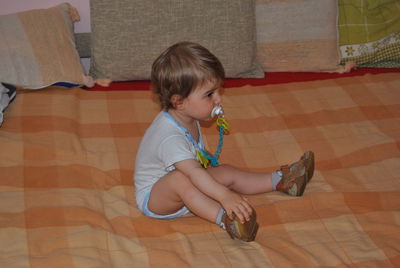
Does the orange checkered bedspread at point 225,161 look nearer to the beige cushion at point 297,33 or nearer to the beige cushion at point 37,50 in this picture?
the beige cushion at point 37,50

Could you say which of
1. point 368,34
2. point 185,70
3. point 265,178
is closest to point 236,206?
point 265,178

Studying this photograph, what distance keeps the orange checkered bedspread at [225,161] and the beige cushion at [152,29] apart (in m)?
0.16

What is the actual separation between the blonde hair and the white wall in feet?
3.67

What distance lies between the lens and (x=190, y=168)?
1577 millimetres

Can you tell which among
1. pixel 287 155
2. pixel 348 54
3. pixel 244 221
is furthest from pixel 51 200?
pixel 348 54

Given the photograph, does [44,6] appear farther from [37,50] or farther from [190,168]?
[190,168]

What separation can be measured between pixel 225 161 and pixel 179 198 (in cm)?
40

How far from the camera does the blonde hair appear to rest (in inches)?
63.2

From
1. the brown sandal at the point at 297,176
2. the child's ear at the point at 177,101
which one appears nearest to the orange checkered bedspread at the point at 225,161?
the brown sandal at the point at 297,176

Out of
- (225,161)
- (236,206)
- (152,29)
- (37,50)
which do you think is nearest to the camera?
(236,206)

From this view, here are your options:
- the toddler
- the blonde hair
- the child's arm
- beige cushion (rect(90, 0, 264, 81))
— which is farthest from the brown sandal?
beige cushion (rect(90, 0, 264, 81))

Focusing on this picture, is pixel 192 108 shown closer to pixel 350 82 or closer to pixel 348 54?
pixel 350 82

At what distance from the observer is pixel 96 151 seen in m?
1.97

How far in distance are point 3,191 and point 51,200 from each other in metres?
0.17
